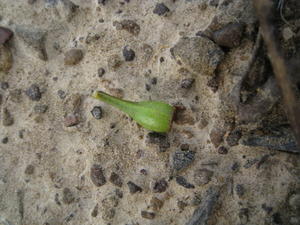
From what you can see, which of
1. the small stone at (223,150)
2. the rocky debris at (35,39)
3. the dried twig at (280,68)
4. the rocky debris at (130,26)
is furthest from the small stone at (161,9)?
the small stone at (223,150)

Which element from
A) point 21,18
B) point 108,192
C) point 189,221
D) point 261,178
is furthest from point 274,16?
point 21,18

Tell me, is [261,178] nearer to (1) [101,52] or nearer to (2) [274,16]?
(2) [274,16]

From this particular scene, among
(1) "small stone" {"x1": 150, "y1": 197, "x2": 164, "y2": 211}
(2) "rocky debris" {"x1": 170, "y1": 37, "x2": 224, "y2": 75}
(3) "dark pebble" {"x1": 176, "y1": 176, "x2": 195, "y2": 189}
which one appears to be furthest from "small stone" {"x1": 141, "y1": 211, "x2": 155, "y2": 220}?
(2) "rocky debris" {"x1": 170, "y1": 37, "x2": 224, "y2": 75}

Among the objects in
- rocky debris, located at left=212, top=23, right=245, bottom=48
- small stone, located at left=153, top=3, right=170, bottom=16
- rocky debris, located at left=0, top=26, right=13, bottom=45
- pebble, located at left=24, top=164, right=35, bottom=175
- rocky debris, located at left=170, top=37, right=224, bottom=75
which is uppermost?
rocky debris, located at left=212, top=23, right=245, bottom=48

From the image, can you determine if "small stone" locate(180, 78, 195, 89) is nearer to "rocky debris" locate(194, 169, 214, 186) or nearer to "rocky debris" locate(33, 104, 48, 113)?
"rocky debris" locate(194, 169, 214, 186)

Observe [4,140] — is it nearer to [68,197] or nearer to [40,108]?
[40,108]

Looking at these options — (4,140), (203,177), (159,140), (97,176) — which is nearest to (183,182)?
(203,177)
